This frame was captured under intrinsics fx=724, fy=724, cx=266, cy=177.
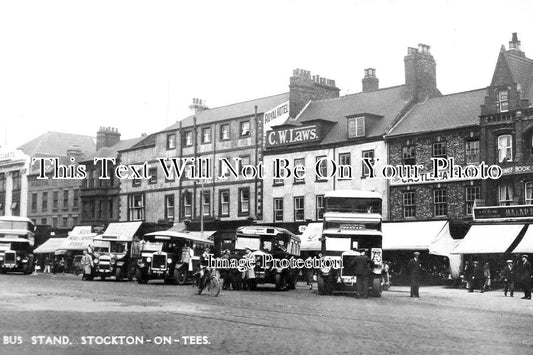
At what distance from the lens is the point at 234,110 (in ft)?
180

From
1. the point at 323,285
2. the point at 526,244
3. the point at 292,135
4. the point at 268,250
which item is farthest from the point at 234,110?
the point at 323,285

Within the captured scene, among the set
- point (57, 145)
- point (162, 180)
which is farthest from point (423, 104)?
point (57, 145)

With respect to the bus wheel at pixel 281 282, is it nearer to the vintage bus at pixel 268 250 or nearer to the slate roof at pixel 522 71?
the vintage bus at pixel 268 250

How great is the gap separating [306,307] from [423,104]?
26510mm

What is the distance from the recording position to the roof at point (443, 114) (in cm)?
4012

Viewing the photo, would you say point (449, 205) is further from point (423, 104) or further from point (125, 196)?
point (125, 196)

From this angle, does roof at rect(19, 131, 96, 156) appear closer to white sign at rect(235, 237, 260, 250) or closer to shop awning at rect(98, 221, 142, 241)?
shop awning at rect(98, 221, 142, 241)

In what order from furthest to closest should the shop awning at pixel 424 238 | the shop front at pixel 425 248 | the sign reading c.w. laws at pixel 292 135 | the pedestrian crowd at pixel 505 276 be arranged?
the sign reading c.w. laws at pixel 292 135 → the shop front at pixel 425 248 → the shop awning at pixel 424 238 → the pedestrian crowd at pixel 505 276

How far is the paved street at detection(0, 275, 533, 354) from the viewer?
11.9 metres

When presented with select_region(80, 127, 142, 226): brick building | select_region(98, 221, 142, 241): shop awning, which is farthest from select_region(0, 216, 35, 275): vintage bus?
select_region(80, 127, 142, 226): brick building

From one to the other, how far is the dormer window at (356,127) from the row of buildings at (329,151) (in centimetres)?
6

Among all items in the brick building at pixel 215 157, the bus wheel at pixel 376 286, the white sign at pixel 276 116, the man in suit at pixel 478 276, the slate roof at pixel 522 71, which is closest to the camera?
the bus wheel at pixel 376 286

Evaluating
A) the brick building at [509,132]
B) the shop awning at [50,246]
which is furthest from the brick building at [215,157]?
the brick building at [509,132]

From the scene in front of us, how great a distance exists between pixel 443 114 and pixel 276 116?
503 inches
